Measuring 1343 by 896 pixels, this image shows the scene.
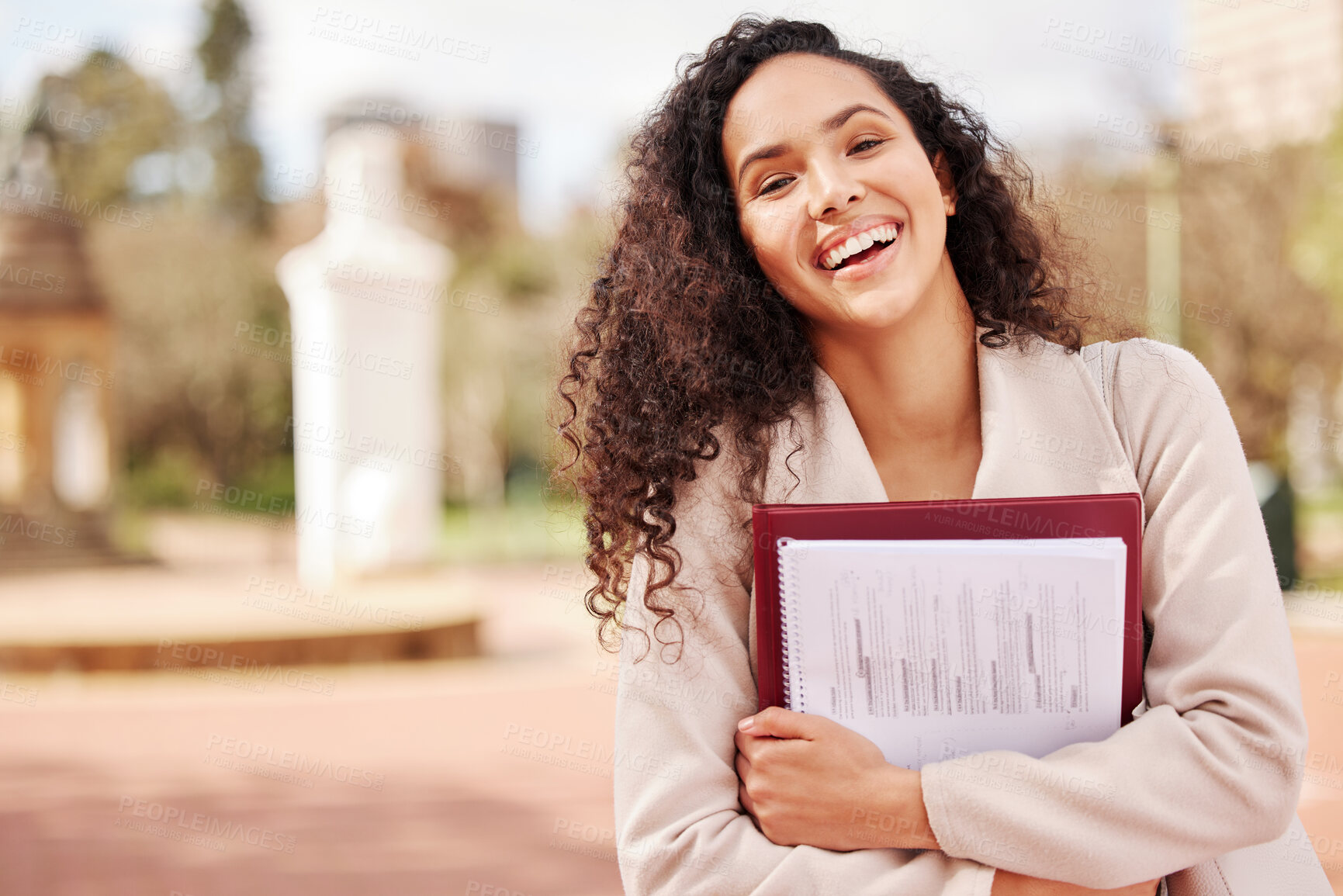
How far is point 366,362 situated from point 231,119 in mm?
25885

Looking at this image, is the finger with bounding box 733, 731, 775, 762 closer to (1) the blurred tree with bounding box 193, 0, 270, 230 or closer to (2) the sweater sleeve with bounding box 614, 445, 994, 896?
(2) the sweater sleeve with bounding box 614, 445, 994, 896

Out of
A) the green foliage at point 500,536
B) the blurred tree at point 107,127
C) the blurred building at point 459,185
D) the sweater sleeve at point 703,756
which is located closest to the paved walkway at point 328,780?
the sweater sleeve at point 703,756

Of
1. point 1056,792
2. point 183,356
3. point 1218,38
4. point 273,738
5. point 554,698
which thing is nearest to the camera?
point 1056,792

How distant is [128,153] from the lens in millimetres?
34219

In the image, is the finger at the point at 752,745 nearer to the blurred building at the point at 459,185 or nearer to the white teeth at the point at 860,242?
the white teeth at the point at 860,242

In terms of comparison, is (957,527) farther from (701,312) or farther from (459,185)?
(459,185)

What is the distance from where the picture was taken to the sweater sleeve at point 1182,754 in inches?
57.6

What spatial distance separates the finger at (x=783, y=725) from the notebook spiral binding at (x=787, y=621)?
22 millimetres

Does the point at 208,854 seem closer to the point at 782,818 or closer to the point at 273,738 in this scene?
the point at 273,738

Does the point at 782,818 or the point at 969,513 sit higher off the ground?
the point at 969,513

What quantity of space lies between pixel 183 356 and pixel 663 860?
1286 inches

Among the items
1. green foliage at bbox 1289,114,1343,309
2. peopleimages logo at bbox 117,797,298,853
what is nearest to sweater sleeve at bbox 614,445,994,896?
peopleimages logo at bbox 117,797,298,853

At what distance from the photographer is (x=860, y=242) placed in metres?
1.67

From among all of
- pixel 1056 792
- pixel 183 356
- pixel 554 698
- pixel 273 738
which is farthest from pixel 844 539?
pixel 183 356
